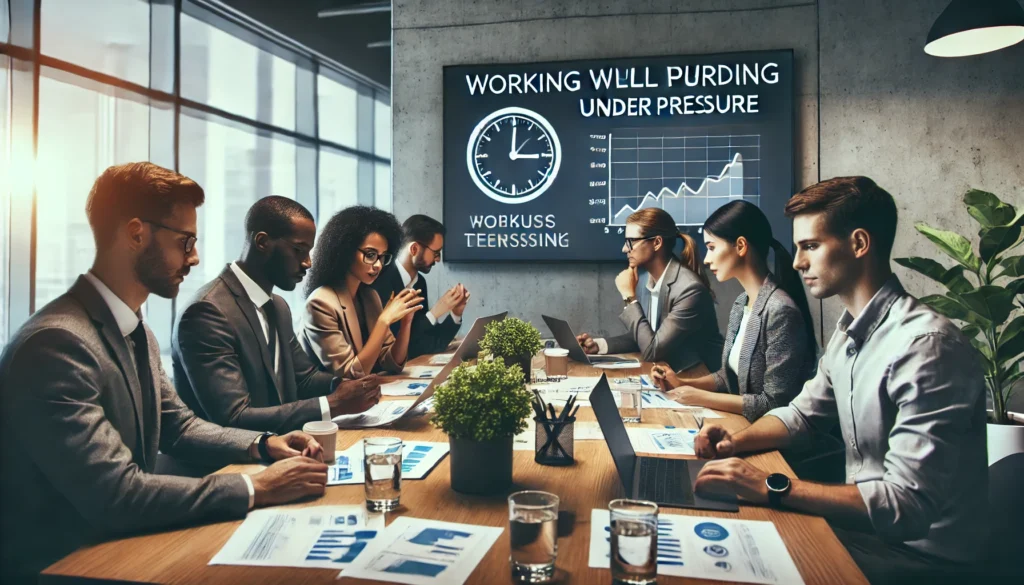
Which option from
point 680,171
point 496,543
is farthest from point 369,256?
point 680,171

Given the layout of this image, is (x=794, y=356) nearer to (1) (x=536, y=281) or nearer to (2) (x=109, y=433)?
(2) (x=109, y=433)

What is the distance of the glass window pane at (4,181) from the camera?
4203 mm

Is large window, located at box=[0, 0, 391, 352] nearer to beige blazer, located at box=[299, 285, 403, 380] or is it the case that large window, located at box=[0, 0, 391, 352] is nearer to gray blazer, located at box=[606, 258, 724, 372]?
beige blazer, located at box=[299, 285, 403, 380]

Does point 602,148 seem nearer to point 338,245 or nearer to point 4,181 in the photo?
point 338,245

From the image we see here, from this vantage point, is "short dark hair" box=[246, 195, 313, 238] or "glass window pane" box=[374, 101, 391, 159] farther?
"glass window pane" box=[374, 101, 391, 159]

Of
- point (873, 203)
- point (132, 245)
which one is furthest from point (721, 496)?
point (132, 245)

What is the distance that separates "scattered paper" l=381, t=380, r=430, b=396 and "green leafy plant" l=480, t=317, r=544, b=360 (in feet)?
0.91

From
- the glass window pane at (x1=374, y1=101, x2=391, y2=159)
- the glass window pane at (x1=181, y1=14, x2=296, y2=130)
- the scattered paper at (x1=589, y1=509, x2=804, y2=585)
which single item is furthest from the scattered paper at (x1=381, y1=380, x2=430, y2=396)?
the glass window pane at (x1=374, y1=101, x2=391, y2=159)

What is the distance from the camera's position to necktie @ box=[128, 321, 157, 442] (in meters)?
1.54

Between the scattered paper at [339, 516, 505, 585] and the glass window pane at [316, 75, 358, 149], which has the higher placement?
the glass window pane at [316, 75, 358, 149]

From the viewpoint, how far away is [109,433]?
1229 millimetres

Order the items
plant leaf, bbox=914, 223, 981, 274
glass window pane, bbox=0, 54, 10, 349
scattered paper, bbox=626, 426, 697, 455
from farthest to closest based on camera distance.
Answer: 1. glass window pane, bbox=0, 54, 10, 349
2. plant leaf, bbox=914, 223, 981, 274
3. scattered paper, bbox=626, 426, 697, 455

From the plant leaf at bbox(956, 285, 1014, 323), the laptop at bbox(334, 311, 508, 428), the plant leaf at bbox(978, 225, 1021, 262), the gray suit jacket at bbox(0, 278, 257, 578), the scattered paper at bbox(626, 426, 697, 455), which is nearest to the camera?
A: the gray suit jacket at bbox(0, 278, 257, 578)

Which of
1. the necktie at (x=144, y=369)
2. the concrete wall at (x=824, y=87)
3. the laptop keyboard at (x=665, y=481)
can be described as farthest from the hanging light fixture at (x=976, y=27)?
the necktie at (x=144, y=369)
